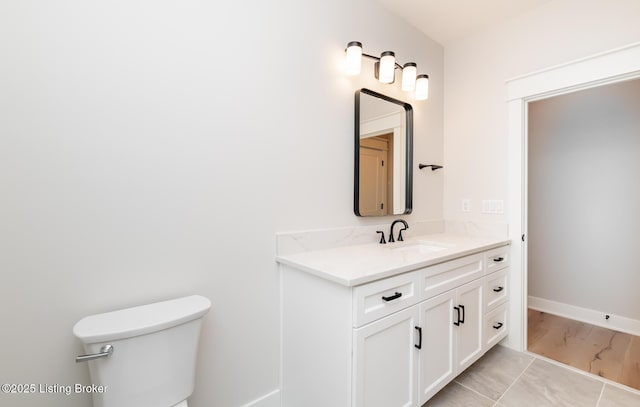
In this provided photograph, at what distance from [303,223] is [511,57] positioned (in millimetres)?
2070

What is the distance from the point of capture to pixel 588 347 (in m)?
2.24

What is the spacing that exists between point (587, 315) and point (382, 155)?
2.53 m

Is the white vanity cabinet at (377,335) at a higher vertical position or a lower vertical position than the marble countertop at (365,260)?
lower

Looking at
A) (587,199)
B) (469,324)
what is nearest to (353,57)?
(469,324)

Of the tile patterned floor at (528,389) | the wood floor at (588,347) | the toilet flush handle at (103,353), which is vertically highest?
the toilet flush handle at (103,353)

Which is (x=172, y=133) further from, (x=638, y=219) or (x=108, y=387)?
(x=638, y=219)

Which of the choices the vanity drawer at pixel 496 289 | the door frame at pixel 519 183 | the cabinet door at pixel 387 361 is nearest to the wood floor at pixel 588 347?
the door frame at pixel 519 183

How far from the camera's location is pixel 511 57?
2250 millimetres

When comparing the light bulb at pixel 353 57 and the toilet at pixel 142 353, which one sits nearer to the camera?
the toilet at pixel 142 353

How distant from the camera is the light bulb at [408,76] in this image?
209 cm

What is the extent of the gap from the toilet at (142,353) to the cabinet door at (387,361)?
1.97ft

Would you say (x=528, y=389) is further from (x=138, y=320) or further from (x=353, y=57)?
(x=353, y=57)

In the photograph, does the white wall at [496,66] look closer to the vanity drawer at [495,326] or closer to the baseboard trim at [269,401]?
the vanity drawer at [495,326]

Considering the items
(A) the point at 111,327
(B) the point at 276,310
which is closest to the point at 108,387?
(A) the point at 111,327
